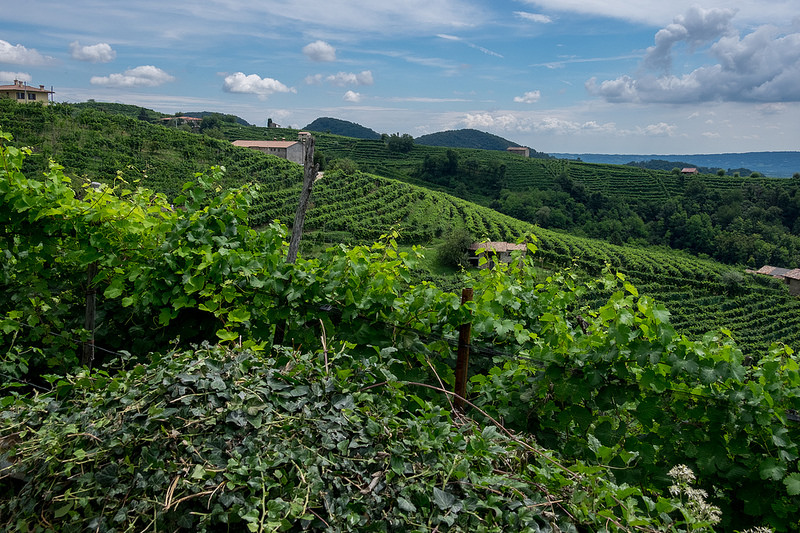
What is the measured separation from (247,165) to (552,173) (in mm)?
54119

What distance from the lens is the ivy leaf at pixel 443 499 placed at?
4.54 feet

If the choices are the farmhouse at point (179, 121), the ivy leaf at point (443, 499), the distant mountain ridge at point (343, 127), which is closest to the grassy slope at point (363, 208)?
the ivy leaf at point (443, 499)

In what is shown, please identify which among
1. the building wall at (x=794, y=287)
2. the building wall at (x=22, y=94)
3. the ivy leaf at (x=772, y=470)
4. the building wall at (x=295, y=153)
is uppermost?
the building wall at (x=22, y=94)

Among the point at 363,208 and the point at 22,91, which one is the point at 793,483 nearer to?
the point at 363,208

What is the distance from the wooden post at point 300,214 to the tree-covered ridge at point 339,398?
0.10 metres

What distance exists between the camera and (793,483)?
215 cm

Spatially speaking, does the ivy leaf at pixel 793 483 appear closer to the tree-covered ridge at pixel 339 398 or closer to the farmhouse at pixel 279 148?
the tree-covered ridge at pixel 339 398

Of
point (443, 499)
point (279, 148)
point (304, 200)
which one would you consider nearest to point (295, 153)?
point (279, 148)

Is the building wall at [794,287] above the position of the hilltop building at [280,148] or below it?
below

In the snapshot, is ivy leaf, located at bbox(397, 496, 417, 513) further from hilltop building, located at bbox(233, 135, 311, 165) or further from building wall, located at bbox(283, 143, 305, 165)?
building wall, located at bbox(283, 143, 305, 165)

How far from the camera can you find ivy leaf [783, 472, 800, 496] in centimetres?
213

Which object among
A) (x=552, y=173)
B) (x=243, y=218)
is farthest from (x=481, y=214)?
(x=243, y=218)

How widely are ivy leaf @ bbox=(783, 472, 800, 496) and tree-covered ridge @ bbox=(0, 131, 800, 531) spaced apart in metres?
0.01

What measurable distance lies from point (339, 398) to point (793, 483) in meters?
1.96
